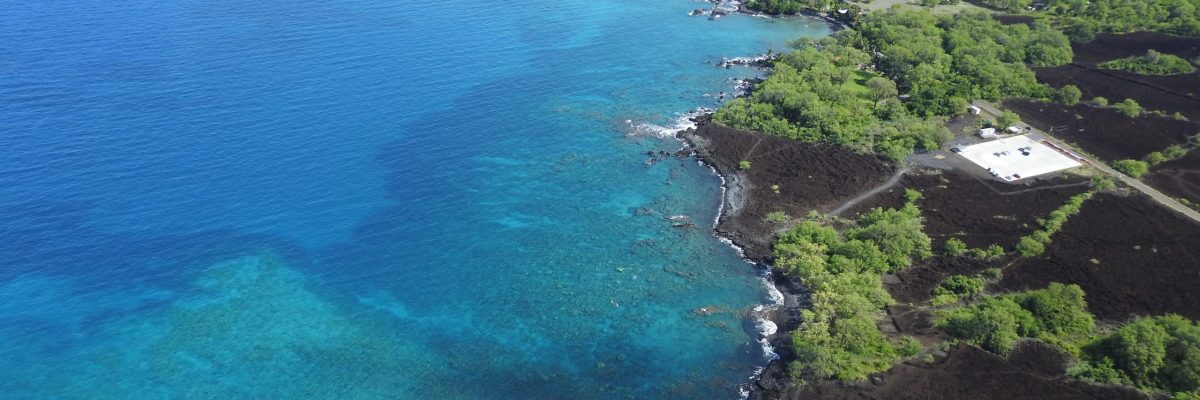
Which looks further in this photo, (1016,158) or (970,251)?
(1016,158)

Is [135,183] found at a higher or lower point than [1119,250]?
higher

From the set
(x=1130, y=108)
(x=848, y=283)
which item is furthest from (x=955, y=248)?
(x=1130, y=108)

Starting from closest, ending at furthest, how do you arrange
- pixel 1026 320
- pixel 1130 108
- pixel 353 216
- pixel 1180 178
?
pixel 1026 320 < pixel 353 216 < pixel 1180 178 < pixel 1130 108

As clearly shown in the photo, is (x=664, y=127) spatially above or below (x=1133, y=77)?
above

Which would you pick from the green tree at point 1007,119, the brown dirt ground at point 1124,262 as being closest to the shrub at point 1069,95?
the green tree at point 1007,119

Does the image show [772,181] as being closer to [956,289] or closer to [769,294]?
[769,294]

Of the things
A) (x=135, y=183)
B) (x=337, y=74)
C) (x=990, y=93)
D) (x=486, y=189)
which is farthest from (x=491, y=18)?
(x=990, y=93)

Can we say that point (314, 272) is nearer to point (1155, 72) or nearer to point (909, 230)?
point (909, 230)

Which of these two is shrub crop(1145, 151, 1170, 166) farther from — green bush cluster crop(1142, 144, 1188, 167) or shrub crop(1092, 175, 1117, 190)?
shrub crop(1092, 175, 1117, 190)
